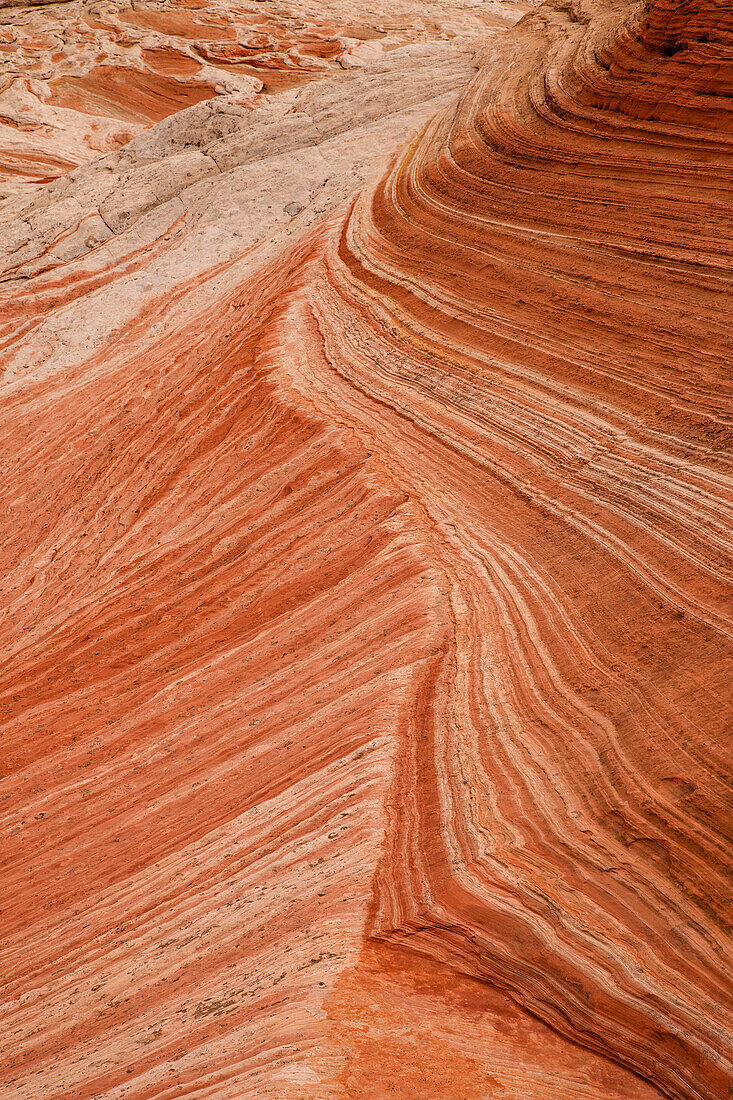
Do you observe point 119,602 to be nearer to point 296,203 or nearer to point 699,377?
point 699,377

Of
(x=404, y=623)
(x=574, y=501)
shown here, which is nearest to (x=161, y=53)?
(x=574, y=501)

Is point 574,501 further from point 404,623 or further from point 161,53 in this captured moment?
point 161,53

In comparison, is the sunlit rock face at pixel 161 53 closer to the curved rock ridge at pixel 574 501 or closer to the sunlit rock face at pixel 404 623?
the sunlit rock face at pixel 404 623

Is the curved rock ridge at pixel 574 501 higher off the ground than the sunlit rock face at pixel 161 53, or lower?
lower

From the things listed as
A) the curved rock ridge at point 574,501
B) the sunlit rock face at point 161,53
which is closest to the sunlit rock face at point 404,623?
the curved rock ridge at point 574,501

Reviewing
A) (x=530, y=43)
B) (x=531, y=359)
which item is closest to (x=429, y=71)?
(x=530, y=43)

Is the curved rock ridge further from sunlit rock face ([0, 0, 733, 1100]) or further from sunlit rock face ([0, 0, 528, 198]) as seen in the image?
sunlit rock face ([0, 0, 528, 198])

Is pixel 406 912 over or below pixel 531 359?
below

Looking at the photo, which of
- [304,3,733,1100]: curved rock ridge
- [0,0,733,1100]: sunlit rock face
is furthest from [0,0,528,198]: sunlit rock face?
[304,3,733,1100]: curved rock ridge
